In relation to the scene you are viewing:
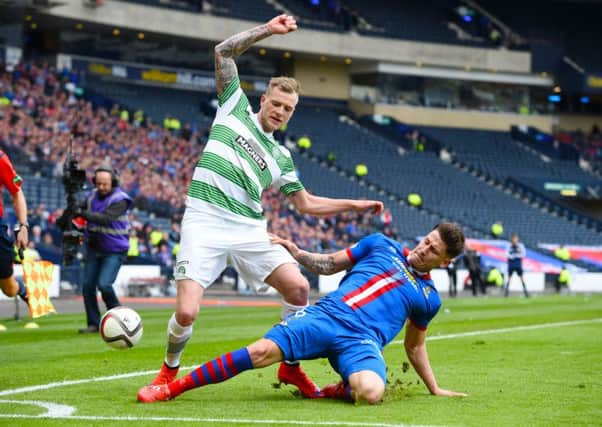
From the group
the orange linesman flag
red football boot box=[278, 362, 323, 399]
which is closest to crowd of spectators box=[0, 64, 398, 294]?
the orange linesman flag

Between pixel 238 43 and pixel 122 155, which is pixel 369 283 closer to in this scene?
pixel 238 43

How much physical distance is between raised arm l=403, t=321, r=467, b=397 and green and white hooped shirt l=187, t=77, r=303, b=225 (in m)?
1.45

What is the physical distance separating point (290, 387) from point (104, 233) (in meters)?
6.08

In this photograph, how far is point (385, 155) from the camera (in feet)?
177

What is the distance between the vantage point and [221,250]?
8578 mm

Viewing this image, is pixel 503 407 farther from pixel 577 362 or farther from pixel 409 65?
pixel 409 65

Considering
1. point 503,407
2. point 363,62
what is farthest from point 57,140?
point 503,407

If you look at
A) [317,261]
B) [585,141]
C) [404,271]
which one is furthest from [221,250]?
[585,141]

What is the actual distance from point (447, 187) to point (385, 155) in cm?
323

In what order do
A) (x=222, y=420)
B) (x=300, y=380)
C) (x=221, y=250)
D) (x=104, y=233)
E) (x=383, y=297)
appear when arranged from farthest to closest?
Answer: (x=104, y=233) → (x=300, y=380) → (x=383, y=297) → (x=221, y=250) → (x=222, y=420)

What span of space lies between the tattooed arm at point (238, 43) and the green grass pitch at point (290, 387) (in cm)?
242

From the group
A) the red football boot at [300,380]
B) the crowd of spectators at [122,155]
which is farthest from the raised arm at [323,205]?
the crowd of spectators at [122,155]

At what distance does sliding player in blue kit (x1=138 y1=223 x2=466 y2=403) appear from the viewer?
826 centimetres

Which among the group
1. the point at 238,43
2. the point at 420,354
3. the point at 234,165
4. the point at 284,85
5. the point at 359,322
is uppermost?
the point at 238,43
